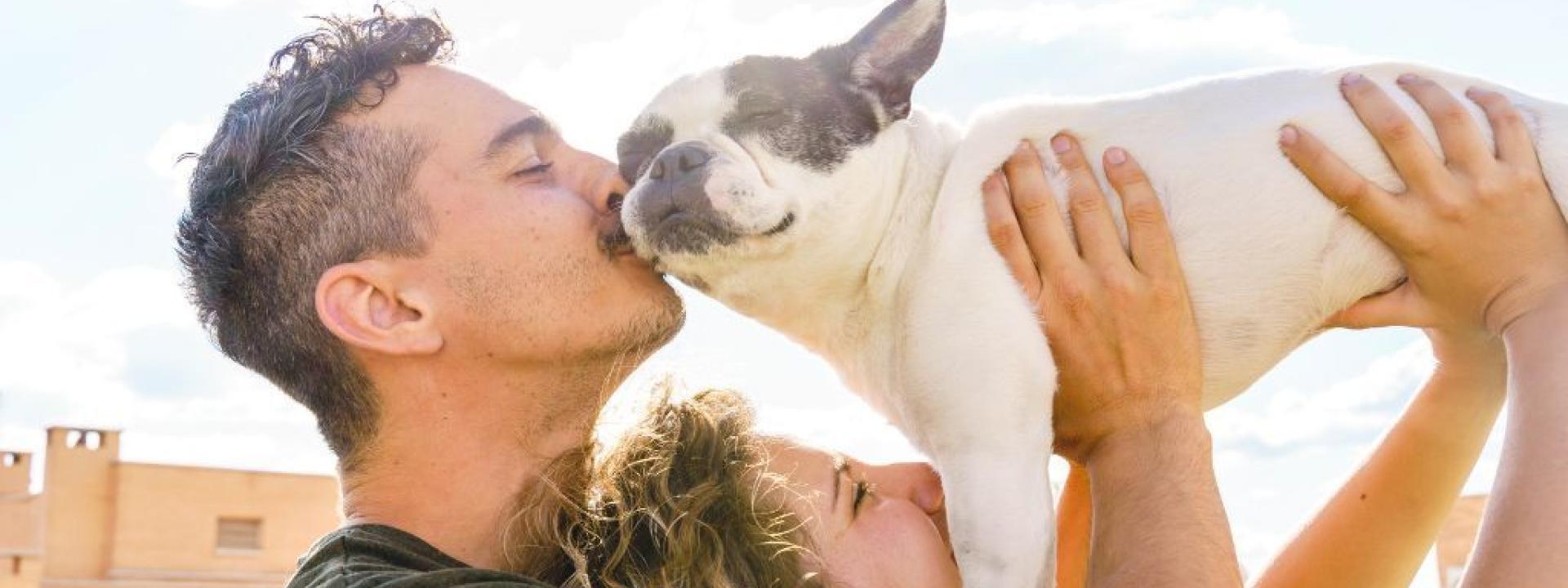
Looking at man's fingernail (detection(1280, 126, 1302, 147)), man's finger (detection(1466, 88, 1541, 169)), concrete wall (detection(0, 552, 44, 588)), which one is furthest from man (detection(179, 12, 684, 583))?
concrete wall (detection(0, 552, 44, 588))

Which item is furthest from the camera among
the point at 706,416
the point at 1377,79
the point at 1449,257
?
the point at 706,416

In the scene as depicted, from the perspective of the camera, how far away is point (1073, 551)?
3689 mm

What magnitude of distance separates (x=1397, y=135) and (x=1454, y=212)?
0.20 m

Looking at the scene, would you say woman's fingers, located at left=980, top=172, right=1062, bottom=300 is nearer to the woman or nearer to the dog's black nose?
the woman

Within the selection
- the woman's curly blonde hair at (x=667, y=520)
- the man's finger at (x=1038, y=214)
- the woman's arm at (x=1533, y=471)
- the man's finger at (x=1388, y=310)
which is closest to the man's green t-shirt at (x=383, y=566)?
the woman's curly blonde hair at (x=667, y=520)

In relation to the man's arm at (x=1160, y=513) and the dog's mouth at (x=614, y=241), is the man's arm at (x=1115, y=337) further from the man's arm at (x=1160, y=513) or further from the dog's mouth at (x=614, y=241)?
the dog's mouth at (x=614, y=241)

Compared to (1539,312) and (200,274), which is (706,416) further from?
(1539,312)

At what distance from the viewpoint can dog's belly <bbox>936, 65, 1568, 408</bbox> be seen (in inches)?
122

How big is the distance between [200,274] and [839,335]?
1.47 metres

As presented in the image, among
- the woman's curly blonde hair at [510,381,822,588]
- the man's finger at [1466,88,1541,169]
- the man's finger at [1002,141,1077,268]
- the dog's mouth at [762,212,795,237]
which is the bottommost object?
the woman's curly blonde hair at [510,381,822,588]

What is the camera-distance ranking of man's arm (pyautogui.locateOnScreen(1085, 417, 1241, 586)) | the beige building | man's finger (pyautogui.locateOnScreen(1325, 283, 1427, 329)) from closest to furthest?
man's arm (pyautogui.locateOnScreen(1085, 417, 1241, 586))
man's finger (pyautogui.locateOnScreen(1325, 283, 1427, 329))
the beige building

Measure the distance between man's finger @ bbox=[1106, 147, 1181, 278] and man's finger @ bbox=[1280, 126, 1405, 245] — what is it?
0.31 metres

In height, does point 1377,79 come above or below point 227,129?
above

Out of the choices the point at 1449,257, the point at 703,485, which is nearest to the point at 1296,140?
the point at 1449,257
